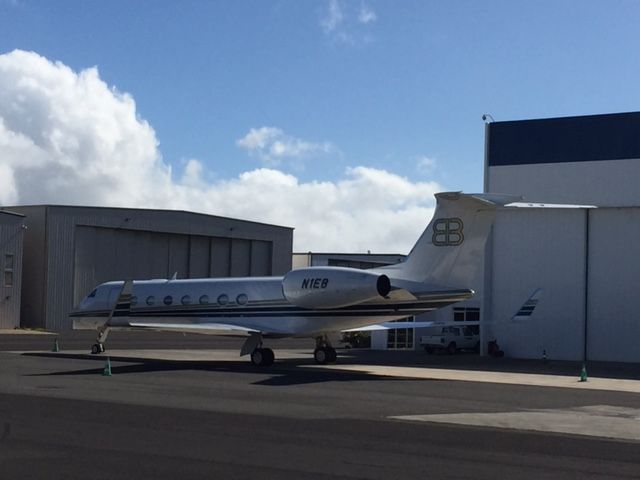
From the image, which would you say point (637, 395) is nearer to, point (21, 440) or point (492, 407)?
point (492, 407)

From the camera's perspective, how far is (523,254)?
40750 mm

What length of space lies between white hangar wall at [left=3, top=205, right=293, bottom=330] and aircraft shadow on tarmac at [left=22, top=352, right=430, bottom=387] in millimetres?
22138

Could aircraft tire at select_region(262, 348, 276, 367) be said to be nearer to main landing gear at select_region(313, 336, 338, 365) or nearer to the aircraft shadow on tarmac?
the aircraft shadow on tarmac

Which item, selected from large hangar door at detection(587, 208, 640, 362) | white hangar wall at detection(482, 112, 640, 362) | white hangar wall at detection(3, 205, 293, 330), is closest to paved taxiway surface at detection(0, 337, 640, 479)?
large hangar door at detection(587, 208, 640, 362)

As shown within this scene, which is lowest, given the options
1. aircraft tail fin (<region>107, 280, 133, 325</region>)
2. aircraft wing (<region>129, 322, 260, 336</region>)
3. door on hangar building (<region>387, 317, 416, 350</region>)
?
door on hangar building (<region>387, 317, 416, 350</region>)

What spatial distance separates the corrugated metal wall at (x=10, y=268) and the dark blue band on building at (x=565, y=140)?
1120 inches

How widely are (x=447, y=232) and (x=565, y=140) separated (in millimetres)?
20219

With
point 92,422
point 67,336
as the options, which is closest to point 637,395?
point 92,422

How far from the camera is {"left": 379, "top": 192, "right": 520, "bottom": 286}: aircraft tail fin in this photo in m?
26.7

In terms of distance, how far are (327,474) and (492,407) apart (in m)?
9.19

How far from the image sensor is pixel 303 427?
14523 mm

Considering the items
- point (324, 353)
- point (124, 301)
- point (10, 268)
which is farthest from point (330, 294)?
point (10, 268)

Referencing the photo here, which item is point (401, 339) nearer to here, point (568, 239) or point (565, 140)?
point (568, 239)

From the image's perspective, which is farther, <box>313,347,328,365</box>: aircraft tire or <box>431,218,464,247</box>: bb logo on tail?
<box>313,347,328,365</box>: aircraft tire
